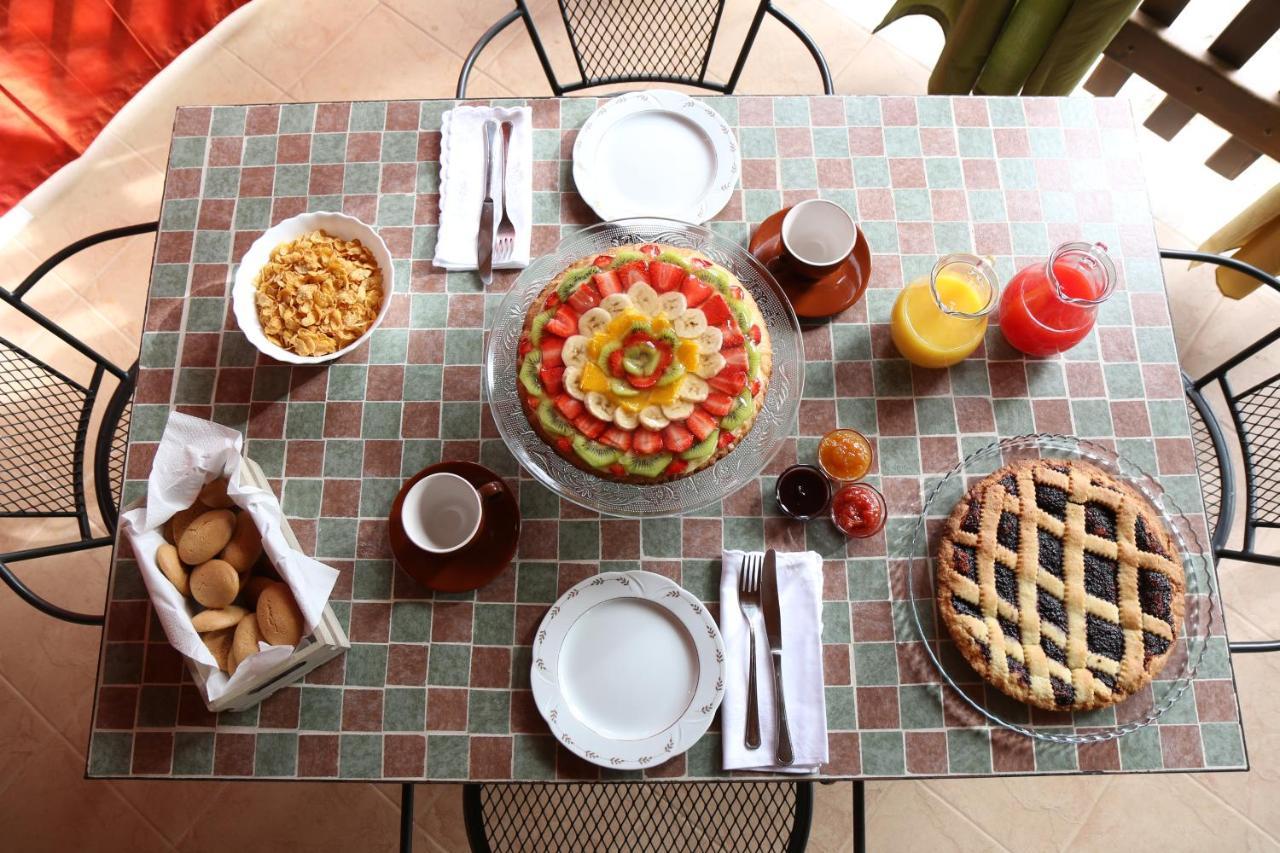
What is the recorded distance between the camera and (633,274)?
132cm

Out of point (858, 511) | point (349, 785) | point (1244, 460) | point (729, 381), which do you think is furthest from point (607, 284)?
point (349, 785)

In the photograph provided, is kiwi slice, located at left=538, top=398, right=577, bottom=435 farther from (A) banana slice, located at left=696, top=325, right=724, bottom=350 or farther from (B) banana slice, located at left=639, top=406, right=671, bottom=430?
(A) banana slice, located at left=696, top=325, right=724, bottom=350

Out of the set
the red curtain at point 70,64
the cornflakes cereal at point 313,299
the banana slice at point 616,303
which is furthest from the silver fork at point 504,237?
the red curtain at point 70,64

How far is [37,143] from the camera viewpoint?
262 centimetres

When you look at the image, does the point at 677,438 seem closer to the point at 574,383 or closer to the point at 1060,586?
the point at 574,383

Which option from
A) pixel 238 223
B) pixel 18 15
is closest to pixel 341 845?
pixel 238 223

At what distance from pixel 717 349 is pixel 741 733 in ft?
2.01

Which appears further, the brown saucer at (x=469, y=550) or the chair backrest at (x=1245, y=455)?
the chair backrest at (x=1245, y=455)

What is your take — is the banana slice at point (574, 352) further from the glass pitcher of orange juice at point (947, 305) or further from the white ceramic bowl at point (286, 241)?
the glass pitcher of orange juice at point (947, 305)

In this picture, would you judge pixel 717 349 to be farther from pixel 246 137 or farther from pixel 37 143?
pixel 37 143

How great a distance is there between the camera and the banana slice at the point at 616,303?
1.30 meters

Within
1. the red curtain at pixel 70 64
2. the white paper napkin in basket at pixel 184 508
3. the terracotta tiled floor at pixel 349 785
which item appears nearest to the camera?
the white paper napkin in basket at pixel 184 508

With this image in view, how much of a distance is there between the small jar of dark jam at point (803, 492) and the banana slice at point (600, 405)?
13.5 inches

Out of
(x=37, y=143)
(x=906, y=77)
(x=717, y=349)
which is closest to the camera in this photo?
(x=717, y=349)
